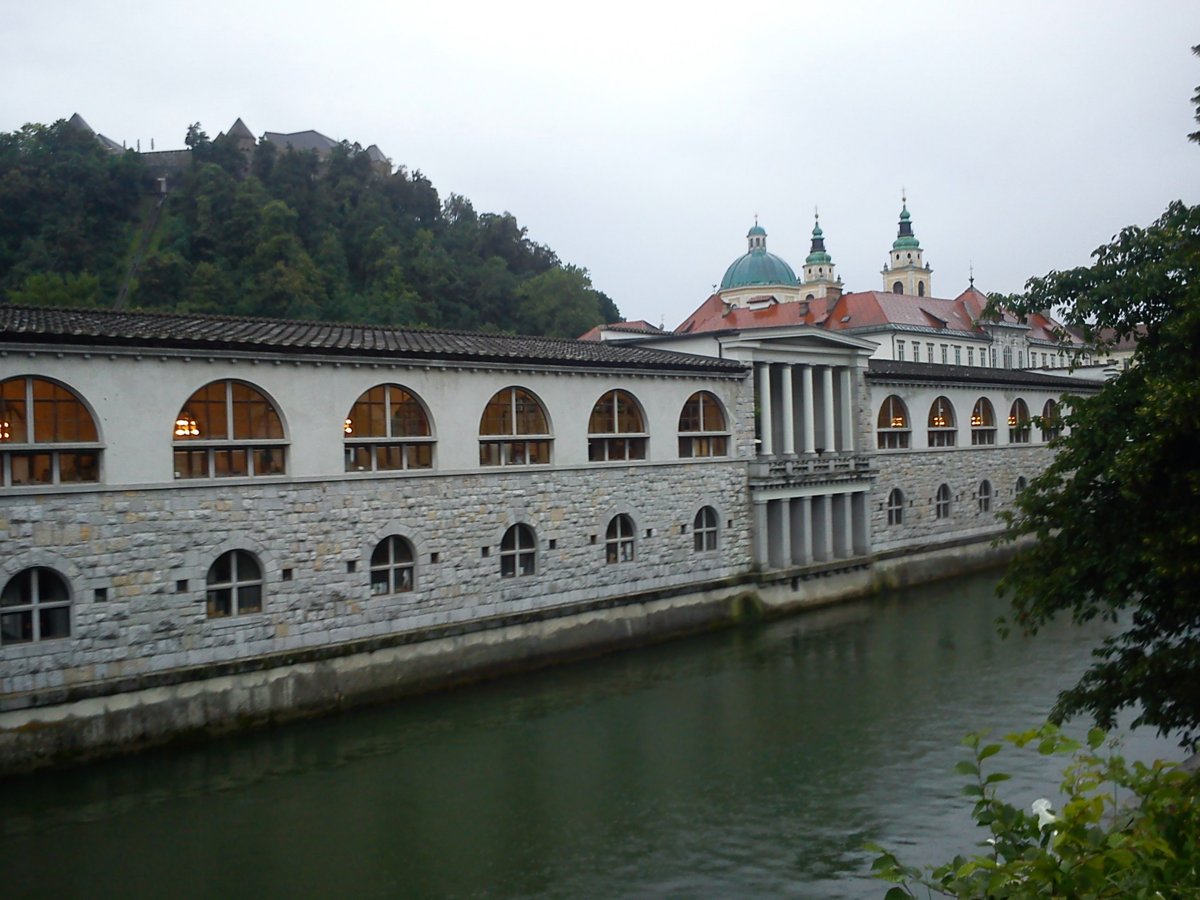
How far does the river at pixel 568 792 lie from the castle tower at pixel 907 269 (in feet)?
244

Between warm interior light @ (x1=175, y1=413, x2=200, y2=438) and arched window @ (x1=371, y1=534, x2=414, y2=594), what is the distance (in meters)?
4.08

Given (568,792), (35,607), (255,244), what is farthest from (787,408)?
(255,244)

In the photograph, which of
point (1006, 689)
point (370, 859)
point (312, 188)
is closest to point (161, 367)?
point (370, 859)

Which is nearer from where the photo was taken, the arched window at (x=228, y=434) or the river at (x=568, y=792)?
the river at (x=568, y=792)

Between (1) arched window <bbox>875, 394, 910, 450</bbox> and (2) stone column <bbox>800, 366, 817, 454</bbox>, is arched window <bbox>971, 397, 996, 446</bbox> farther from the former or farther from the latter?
(2) stone column <bbox>800, 366, 817, 454</bbox>

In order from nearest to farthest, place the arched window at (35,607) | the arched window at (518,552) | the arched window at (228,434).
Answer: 1. the arched window at (35,607)
2. the arched window at (228,434)
3. the arched window at (518,552)

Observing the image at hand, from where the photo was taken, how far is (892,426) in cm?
3456

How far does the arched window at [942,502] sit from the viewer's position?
36.0 meters

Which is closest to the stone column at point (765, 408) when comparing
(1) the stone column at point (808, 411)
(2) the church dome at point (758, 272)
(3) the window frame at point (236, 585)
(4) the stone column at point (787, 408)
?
(4) the stone column at point (787, 408)

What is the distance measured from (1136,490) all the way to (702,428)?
1722 centimetres

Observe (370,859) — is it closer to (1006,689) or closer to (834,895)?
(834,895)

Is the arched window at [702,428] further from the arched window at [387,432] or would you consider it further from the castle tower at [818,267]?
the castle tower at [818,267]

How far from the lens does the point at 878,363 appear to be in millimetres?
37500

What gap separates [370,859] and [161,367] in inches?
349
